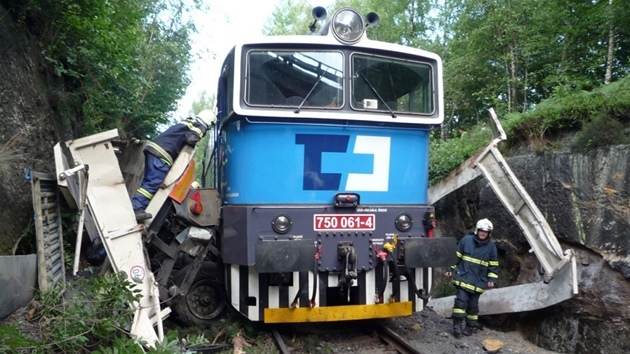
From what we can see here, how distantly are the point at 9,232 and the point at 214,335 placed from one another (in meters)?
2.12

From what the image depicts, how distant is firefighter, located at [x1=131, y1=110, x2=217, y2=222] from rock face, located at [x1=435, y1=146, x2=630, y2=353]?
3.85 metres

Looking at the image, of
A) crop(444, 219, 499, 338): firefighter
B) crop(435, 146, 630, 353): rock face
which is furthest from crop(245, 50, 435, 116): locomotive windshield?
crop(435, 146, 630, 353): rock face

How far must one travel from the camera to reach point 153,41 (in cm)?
1672

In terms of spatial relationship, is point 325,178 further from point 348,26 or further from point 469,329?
point 469,329

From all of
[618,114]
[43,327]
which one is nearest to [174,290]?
[43,327]

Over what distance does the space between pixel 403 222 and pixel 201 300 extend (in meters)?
2.37

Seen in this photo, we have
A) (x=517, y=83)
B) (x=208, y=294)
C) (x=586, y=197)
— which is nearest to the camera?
(x=586, y=197)

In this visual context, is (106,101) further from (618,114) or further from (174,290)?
(618,114)

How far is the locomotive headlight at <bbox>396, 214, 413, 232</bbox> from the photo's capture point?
5.29 m

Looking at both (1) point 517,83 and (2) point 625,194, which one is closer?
(2) point 625,194

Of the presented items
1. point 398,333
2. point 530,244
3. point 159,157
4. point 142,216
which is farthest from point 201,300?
point 530,244

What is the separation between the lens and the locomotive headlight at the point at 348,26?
5.27 m

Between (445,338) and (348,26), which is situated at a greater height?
(348,26)

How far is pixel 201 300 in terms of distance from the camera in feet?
19.4
